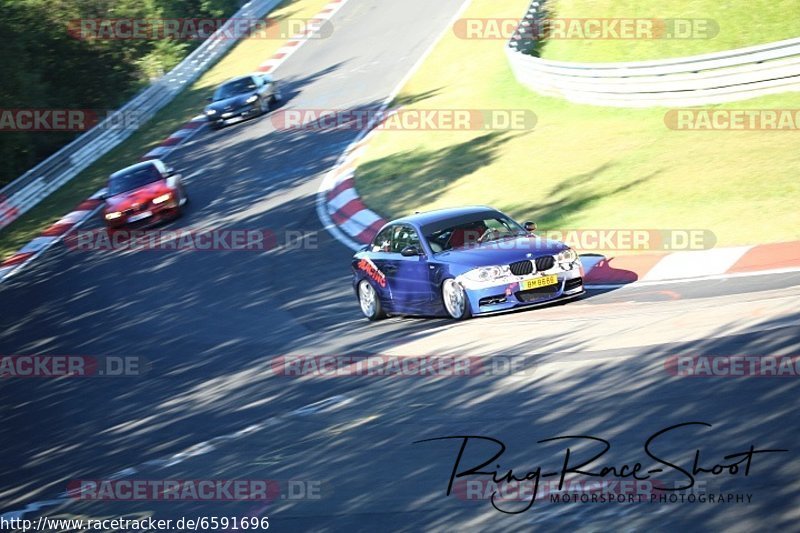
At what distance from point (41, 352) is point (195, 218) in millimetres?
7816

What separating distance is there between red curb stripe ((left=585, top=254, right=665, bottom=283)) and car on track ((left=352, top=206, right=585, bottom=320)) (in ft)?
3.88

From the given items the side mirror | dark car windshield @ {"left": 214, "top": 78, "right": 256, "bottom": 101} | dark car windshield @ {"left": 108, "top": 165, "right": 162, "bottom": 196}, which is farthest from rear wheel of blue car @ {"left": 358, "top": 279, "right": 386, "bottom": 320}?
dark car windshield @ {"left": 214, "top": 78, "right": 256, "bottom": 101}

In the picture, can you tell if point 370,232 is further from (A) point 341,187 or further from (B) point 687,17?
(B) point 687,17

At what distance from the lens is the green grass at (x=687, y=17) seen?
24.2m

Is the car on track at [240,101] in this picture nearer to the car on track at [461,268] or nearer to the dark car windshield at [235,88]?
the dark car windshield at [235,88]

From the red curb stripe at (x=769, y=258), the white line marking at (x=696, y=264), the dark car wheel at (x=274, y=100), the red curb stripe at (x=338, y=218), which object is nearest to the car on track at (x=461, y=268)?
the white line marking at (x=696, y=264)

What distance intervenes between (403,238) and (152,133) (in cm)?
2129

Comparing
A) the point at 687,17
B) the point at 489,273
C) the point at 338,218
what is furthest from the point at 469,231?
the point at 687,17

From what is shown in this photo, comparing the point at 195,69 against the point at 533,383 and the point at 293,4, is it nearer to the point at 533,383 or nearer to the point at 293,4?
the point at 293,4

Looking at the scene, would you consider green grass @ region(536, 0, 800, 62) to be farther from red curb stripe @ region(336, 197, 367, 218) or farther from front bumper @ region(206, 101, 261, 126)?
front bumper @ region(206, 101, 261, 126)

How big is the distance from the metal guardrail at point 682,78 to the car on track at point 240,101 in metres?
9.68

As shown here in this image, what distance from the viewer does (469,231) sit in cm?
1392

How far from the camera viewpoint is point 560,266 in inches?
508

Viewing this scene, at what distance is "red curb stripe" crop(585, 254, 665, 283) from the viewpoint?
14125mm
